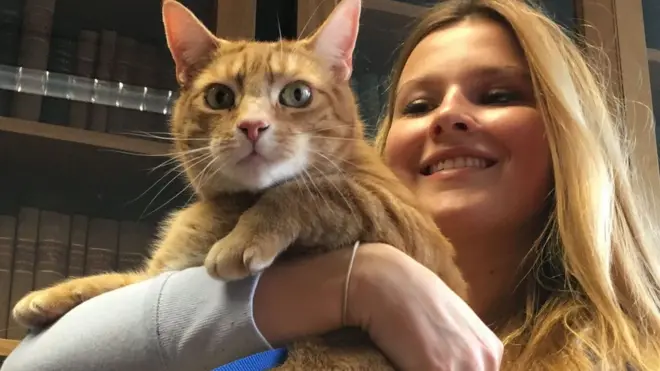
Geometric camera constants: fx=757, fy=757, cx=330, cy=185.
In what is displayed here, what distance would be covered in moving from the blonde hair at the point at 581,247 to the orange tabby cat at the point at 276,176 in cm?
21

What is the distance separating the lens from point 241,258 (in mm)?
860

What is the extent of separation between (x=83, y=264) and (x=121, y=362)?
1108mm

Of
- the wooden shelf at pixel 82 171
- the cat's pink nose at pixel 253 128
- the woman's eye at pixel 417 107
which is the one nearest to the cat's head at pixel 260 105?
the cat's pink nose at pixel 253 128

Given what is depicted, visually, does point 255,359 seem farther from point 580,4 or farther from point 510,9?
point 580,4

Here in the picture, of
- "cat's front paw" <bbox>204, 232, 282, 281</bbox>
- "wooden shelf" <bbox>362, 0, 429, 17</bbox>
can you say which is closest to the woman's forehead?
"wooden shelf" <bbox>362, 0, 429, 17</bbox>

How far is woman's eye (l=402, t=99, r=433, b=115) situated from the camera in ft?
4.86

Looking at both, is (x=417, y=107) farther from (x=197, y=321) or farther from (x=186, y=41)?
(x=197, y=321)

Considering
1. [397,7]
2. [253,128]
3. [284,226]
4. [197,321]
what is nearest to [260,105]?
[253,128]

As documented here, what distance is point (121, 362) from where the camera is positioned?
86 cm

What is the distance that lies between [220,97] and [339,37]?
0.70 feet

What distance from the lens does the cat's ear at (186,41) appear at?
1140mm

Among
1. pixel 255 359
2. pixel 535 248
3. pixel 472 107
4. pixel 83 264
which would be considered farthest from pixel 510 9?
pixel 83 264

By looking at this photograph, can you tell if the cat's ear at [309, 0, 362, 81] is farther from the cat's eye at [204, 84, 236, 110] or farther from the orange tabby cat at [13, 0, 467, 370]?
the cat's eye at [204, 84, 236, 110]

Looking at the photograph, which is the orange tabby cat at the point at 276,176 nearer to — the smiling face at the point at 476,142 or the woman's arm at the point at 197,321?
the woman's arm at the point at 197,321
